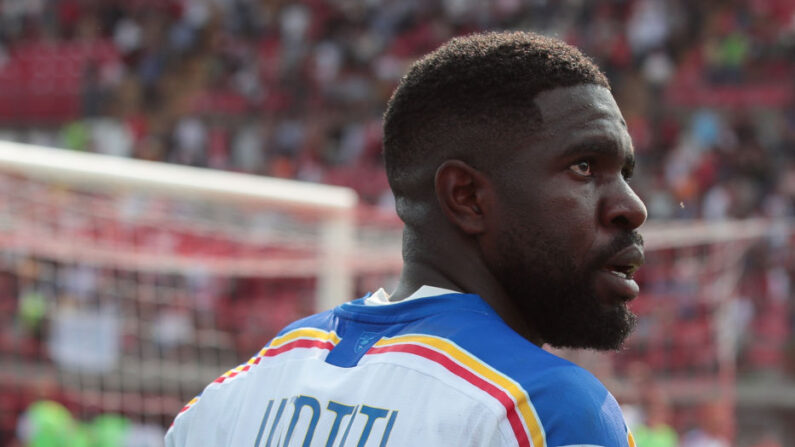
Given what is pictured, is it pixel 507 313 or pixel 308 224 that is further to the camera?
pixel 308 224

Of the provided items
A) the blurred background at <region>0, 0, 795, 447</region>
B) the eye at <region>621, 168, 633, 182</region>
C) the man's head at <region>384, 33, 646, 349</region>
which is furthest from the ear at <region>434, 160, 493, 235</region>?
the blurred background at <region>0, 0, 795, 447</region>

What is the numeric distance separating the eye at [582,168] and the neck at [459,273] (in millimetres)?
172

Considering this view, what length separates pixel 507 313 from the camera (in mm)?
1491

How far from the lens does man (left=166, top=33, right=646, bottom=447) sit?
1.37 m

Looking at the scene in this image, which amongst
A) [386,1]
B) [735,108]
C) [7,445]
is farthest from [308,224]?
[386,1]

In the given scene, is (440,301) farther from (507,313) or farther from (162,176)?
(162,176)

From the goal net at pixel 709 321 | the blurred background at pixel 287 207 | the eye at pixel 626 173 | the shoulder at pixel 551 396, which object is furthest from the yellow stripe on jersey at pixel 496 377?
the goal net at pixel 709 321

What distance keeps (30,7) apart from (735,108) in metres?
13.1

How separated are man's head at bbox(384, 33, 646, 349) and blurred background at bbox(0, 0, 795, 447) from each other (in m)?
2.61

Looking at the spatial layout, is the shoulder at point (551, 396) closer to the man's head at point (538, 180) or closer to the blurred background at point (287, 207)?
the man's head at point (538, 180)

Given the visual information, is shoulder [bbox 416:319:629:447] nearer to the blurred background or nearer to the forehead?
the forehead

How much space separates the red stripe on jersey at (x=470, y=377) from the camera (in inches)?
48.8

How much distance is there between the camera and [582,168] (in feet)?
4.70

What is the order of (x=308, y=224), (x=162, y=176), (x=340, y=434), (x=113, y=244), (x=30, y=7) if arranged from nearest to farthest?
(x=340, y=434), (x=162, y=176), (x=308, y=224), (x=113, y=244), (x=30, y=7)
